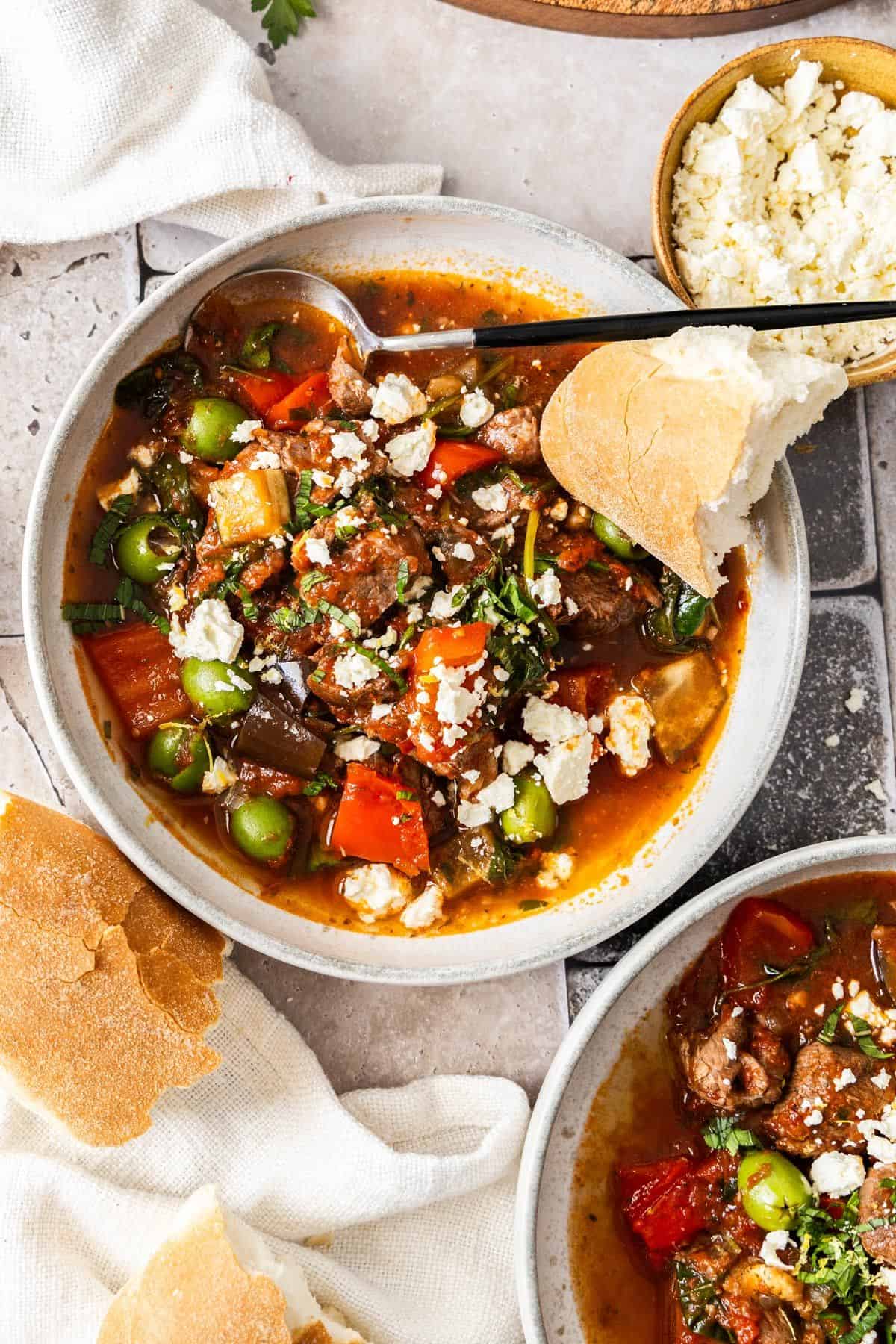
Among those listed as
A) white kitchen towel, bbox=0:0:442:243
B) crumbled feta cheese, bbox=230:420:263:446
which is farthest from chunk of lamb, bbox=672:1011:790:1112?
white kitchen towel, bbox=0:0:442:243

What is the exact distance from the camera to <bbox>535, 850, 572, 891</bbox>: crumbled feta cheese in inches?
151

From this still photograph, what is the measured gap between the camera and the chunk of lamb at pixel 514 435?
11.9 ft

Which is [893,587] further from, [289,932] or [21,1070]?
[21,1070]

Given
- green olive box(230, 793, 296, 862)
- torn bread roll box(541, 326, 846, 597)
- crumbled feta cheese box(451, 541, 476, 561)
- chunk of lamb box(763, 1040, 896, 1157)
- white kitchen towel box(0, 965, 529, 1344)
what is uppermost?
torn bread roll box(541, 326, 846, 597)

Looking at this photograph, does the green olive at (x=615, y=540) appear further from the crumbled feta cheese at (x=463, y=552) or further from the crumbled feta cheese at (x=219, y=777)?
the crumbled feta cheese at (x=219, y=777)

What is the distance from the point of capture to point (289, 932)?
3.65m

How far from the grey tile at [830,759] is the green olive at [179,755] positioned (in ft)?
5.06

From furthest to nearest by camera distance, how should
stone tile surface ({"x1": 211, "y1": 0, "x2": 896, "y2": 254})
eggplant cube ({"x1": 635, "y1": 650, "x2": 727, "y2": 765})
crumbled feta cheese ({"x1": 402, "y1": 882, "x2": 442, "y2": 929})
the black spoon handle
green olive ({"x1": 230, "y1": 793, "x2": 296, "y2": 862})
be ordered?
stone tile surface ({"x1": 211, "y1": 0, "x2": 896, "y2": 254}) < eggplant cube ({"x1": 635, "y1": 650, "x2": 727, "y2": 765}) < crumbled feta cheese ({"x1": 402, "y1": 882, "x2": 442, "y2": 929}) < green olive ({"x1": 230, "y1": 793, "x2": 296, "y2": 862}) < the black spoon handle

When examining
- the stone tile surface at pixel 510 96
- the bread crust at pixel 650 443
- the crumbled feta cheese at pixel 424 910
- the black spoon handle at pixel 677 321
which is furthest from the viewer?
the stone tile surface at pixel 510 96

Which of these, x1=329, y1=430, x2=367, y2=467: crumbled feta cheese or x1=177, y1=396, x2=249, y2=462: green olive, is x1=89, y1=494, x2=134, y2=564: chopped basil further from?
x1=329, y1=430, x2=367, y2=467: crumbled feta cheese

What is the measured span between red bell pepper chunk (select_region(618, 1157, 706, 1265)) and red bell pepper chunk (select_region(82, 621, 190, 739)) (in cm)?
217

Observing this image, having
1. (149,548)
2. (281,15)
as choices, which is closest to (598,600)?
(149,548)

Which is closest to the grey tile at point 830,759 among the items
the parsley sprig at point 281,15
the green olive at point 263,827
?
the green olive at point 263,827

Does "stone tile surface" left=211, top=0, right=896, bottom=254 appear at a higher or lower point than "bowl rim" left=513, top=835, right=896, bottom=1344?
higher
